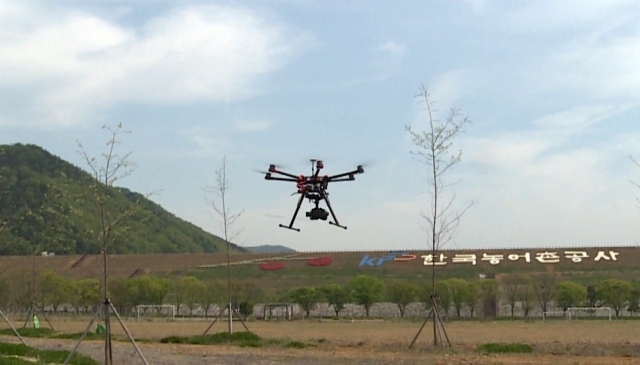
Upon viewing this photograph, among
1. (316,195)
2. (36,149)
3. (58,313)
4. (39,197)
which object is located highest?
(36,149)

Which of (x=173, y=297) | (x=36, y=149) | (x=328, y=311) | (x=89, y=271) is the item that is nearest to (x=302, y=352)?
(x=328, y=311)

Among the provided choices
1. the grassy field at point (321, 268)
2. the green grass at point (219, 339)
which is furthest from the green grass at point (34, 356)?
the grassy field at point (321, 268)

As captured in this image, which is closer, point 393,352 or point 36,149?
point 393,352

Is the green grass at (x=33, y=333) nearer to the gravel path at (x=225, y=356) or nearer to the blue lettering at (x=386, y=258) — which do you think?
the gravel path at (x=225, y=356)

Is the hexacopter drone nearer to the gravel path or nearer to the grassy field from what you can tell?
the gravel path

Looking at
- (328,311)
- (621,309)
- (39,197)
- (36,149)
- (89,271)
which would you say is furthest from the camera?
(36,149)

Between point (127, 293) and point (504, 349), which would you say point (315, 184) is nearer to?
point (504, 349)

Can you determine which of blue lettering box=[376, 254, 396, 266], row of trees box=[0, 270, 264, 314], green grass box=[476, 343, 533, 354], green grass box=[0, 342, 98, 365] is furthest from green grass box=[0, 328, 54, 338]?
blue lettering box=[376, 254, 396, 266]

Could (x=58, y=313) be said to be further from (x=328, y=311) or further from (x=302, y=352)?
(x=302, y=352)
